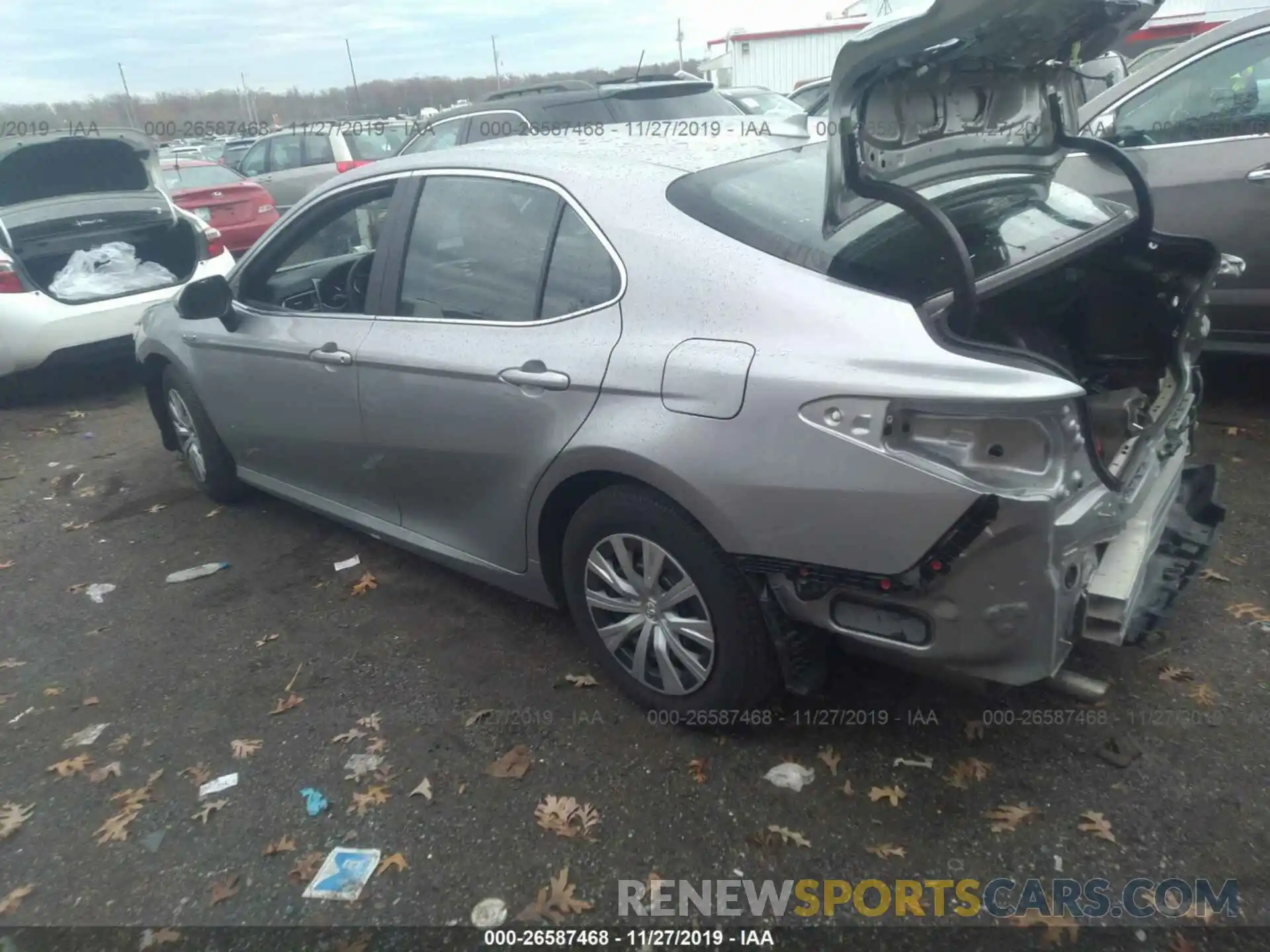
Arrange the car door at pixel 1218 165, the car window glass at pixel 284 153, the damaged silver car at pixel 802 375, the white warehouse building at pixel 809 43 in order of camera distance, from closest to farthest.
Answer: the damaged silver car at pixel 802 375, the car door at pixel 1218 165, the car window glass at pixel 284 153, the white warehouse building at pixel 809 43

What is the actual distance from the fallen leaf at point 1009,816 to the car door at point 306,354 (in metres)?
2.36

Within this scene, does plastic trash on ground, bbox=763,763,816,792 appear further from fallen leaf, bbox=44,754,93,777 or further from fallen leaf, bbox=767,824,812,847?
fallen leaf, bbox=44,754,93,777

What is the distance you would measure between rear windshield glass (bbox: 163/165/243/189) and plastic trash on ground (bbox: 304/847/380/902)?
996 centimetres

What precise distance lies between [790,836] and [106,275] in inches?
271

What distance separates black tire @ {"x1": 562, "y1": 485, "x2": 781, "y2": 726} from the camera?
2549mm

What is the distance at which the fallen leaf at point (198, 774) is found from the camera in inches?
115

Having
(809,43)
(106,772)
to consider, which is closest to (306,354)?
(106,772)

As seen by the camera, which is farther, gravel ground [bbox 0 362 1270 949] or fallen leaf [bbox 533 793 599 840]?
fallen leaf [bbox 533 793 599 840]

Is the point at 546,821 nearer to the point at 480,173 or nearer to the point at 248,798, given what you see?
the point at 248,798

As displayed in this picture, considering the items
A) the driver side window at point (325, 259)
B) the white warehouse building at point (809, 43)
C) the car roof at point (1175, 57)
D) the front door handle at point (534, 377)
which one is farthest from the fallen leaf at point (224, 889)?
the white warehouse building at point (809, 43)

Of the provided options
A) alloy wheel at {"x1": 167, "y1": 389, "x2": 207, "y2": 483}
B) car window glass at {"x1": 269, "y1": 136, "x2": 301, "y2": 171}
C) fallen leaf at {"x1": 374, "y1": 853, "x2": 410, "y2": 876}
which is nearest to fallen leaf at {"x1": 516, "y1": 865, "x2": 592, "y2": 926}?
fallen leaf at {"x1": 374, "y1": 853, "x2": 410, "y2": 876}

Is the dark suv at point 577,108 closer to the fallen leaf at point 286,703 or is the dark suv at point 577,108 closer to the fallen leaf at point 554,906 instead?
the fallen leaf at point 286,703

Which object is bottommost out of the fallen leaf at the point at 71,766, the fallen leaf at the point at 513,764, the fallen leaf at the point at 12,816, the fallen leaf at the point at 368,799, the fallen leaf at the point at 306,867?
the fallen leaf at the point at 12,816

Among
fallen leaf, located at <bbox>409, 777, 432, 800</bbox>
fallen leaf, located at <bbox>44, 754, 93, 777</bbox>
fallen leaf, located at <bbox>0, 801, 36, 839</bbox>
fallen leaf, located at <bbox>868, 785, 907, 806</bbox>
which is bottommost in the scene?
fallen leaf, located at <bbox>0, 801, 36, 839</bbox>
